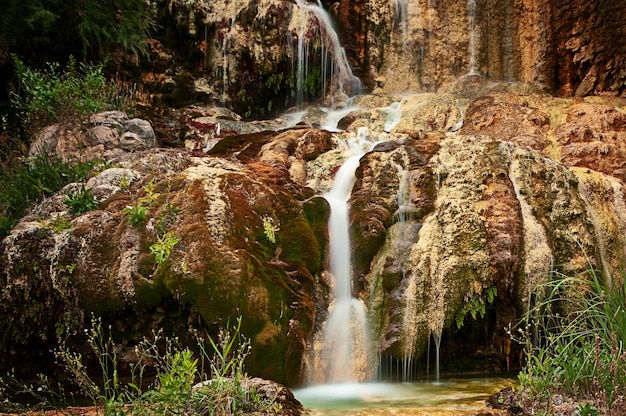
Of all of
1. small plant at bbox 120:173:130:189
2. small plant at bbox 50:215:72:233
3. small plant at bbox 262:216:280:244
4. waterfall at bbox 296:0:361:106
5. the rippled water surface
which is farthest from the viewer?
waterfall at bbox 296:0:361:106

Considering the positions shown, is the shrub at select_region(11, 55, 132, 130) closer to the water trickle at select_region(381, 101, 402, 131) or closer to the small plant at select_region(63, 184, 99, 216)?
the small plant at select_region(63, 184, 99, 216)

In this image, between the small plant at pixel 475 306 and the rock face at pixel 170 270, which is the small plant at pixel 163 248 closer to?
the rock face at pixel 170 270

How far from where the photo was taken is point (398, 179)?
6.50 m

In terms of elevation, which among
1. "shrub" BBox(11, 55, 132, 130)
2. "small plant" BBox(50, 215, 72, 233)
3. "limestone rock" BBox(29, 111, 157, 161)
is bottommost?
"small plant" BBox(50, 215, 72, 233)

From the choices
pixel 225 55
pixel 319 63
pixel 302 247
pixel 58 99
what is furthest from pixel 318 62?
pixel 302 247

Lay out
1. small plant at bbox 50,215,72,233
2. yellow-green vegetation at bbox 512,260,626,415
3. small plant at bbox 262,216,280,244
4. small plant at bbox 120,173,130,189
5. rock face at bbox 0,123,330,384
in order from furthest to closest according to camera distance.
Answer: small plant at bbox 120,173,130,189
small plant at bbox 262,216,280,244
small plant at bbox 50,215,72,233
rock face at bbox 0,123,330,384
yellow-green vegetation at bbox 512,260,626,415

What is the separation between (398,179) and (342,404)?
292cm

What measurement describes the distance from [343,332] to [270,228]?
125cm

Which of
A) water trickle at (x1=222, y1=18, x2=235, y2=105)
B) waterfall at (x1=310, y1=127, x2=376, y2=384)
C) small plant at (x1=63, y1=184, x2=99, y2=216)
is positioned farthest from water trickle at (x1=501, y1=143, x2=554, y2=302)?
water trickle at (x1=222, y1=18, x2=235, y2=105)

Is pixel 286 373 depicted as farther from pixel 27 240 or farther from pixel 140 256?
pixel 27 240

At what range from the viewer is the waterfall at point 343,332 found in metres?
5.27

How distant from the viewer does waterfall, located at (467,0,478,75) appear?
12.9 metres

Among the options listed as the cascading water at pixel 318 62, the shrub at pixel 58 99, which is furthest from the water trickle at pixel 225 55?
the shrub at pixel 58 99

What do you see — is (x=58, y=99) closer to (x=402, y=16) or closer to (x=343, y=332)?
(x=343, y=332)
